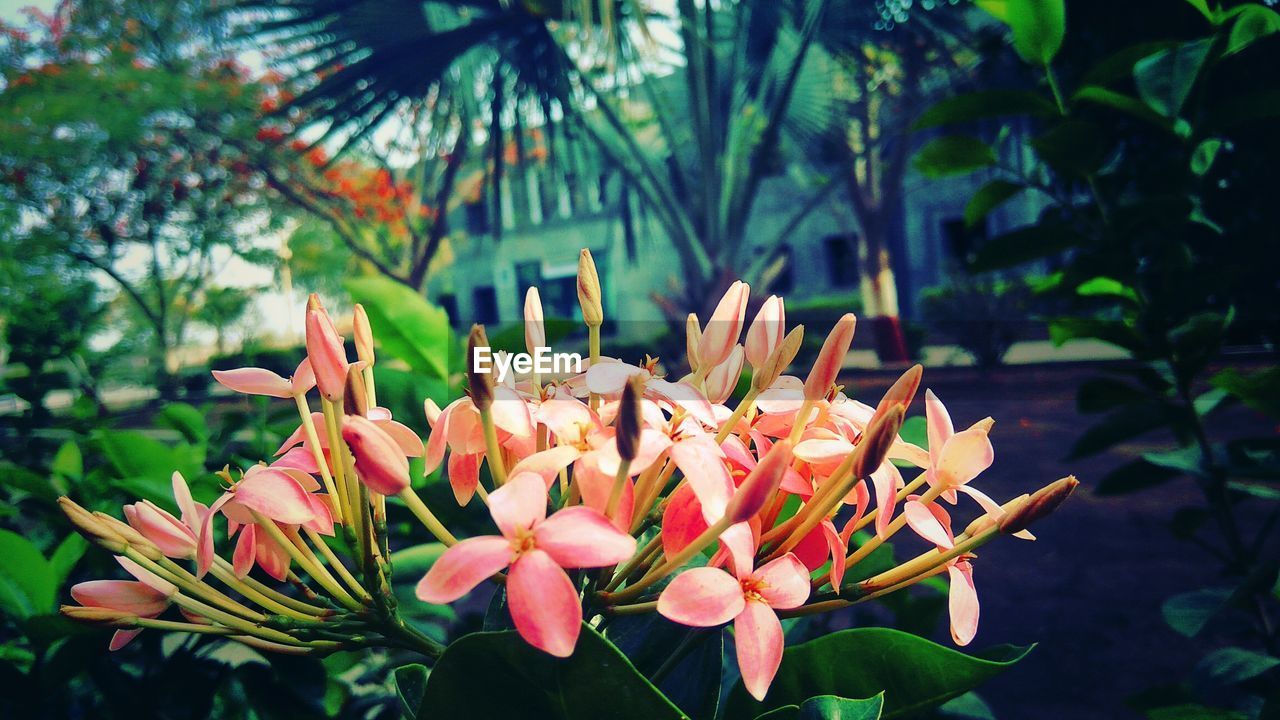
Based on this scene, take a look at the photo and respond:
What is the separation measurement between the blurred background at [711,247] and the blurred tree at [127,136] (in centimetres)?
3

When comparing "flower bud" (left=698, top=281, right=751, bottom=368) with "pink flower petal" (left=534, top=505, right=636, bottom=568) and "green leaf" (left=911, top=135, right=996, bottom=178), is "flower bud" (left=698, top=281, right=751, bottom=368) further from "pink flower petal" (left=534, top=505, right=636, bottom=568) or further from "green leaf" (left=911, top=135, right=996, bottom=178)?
"green leaf" (left=911, top=135, right=996, bottom=178)

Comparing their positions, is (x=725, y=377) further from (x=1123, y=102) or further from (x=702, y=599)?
(x=1123, y=102)

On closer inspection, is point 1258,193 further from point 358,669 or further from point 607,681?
point 358,669

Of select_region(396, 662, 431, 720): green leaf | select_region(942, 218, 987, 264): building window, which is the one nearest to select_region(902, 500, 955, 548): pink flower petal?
select_region(396, 662, 431, 720): green leaf

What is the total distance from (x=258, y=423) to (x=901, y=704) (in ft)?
2.50

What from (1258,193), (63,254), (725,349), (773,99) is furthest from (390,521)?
(63,254)

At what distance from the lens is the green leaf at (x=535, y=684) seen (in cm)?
22

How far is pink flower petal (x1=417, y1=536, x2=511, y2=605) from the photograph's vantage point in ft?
0.71

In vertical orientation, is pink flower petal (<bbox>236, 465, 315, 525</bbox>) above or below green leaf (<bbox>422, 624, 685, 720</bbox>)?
above

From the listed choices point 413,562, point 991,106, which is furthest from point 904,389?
point 991,106

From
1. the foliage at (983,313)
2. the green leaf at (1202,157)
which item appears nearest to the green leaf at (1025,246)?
the green leaf at (1202,157)

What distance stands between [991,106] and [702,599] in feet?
2.13

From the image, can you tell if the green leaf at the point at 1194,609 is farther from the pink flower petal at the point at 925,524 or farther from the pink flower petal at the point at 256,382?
the pink flower petal at the point at 256,382

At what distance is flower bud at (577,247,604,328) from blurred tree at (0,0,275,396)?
597cm
